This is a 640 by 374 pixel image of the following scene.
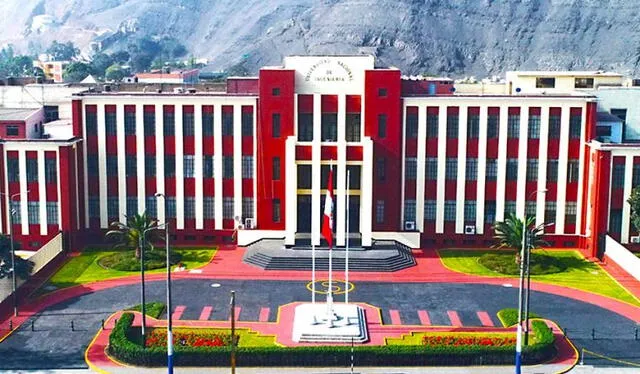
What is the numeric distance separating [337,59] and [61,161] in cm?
2606

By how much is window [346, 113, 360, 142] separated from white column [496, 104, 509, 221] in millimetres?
12961

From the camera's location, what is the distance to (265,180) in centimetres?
7588

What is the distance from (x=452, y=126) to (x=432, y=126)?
1.81m

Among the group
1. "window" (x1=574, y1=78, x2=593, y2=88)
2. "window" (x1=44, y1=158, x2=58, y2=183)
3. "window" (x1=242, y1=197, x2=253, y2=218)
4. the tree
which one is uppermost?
"window" (x1=574, y1=78, x2=593, y2=88)

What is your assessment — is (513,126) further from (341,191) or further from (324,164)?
(324,164)

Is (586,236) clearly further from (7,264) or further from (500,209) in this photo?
(7,264)

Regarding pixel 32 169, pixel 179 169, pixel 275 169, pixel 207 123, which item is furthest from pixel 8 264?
pixel 275 169

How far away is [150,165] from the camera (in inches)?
3061

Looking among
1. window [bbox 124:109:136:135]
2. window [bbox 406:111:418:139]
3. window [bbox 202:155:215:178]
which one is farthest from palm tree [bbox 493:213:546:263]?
window [bbox 124:109:136:135]

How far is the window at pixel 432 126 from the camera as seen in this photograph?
75812 millimetres

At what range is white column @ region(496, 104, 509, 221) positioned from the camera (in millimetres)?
75688

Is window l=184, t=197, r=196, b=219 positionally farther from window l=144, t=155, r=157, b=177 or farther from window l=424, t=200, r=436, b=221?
window l=424, t=200, r=436, b=221

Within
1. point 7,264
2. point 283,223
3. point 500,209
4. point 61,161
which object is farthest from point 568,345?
point 61,161

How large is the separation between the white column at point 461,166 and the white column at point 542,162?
22.4ft
